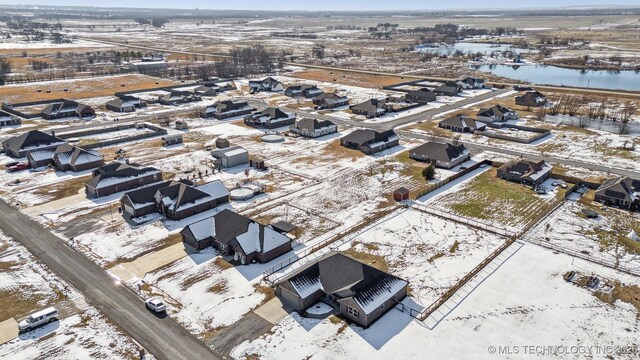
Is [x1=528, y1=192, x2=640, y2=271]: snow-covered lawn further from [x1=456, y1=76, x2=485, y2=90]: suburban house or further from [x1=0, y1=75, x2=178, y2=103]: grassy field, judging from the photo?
[x1=0, y1=75, x2=178, y2=103]: grassy field

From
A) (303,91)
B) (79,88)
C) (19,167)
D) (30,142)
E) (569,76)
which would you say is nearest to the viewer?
(19,167)

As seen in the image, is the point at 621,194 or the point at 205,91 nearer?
the point at 621,194

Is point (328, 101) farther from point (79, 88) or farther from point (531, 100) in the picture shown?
point (79, 88)

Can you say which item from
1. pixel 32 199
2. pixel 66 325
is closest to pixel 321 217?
pixel 66 325

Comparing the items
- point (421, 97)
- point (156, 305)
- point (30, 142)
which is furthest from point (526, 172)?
point (30, 142)

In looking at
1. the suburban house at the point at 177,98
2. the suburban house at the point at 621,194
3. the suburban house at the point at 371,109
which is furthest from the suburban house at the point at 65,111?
the suburban house at the point at 621,194

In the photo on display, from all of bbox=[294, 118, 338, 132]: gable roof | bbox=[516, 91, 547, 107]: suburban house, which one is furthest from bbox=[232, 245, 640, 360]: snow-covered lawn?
bbox=[516, 91, 547, 107]: suburban house
